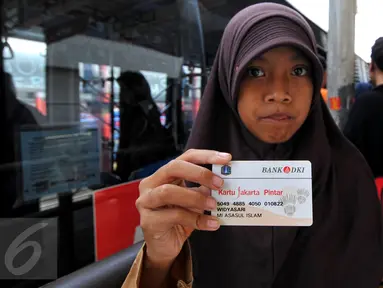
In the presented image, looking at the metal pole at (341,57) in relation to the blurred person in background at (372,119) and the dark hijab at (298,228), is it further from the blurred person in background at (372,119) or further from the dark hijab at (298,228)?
the dark hijab at (298,228)

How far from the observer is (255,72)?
2.77 feet

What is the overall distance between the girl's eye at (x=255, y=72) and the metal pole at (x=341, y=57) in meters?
1.63

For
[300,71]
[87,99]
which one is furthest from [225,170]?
[87,99]

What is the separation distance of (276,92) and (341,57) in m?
1.71

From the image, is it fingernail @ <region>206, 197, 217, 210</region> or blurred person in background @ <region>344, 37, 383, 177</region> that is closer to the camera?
fingernail @ <region>206, 197, 217, 210</region>

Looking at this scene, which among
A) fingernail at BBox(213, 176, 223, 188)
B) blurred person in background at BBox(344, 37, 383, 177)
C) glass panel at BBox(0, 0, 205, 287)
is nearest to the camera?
fingernail at BBox(213, 176, 223, 188)

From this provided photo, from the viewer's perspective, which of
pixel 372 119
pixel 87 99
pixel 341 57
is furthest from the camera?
pixel 341 57

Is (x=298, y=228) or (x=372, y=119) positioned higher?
(x=372, y=119)

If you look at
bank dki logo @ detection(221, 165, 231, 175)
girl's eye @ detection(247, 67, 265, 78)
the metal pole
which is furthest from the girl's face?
the metal pole

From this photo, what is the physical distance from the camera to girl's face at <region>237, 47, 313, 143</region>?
2.62ft

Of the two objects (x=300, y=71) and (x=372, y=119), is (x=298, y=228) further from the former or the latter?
(x=372, y=119)

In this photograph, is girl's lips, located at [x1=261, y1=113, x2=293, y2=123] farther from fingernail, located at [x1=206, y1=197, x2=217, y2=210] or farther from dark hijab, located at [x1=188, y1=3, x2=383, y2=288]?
fingernail, located at [x1=206, y1=197, x2=217, y2=210]

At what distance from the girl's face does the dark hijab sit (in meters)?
0.05

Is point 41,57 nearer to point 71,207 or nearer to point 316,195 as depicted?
point 71,207
